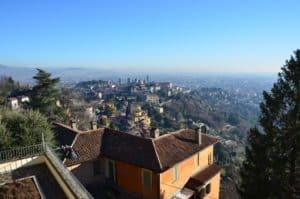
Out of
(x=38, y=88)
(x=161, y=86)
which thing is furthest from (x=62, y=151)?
(x=161, y=86)

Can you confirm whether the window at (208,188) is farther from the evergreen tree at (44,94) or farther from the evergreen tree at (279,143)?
the evergreen tree at (44,94)

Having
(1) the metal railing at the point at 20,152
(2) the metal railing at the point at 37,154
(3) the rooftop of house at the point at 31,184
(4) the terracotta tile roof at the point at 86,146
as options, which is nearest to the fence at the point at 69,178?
(2) the metal railing at the point at 37,154

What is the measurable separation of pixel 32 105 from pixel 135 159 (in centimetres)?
1999

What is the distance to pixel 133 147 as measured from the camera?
18297 millimetres

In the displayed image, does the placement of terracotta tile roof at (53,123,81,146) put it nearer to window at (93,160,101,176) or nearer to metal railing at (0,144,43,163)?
window at (93,160,101,176)

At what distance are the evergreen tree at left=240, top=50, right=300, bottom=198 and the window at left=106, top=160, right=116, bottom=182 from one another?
8.67 meters

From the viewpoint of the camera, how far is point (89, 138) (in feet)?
63.8

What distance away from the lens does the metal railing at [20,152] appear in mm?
12406

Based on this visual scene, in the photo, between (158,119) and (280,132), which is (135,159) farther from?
(158,119)

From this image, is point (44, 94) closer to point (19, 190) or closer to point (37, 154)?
point (37, 154)

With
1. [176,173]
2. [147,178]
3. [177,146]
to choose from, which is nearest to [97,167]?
[147,178]

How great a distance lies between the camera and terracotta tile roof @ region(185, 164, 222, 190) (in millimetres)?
18594

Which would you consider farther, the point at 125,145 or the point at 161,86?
the point at 161,86

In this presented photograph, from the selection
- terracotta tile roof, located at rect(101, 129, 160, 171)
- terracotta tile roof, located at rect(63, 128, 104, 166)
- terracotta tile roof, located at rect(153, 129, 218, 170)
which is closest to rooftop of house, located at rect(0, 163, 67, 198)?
terracotta tile roof, located at rect(63, 128, 104, 166)
